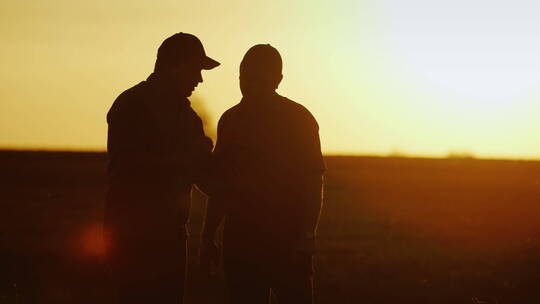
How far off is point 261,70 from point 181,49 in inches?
21.3

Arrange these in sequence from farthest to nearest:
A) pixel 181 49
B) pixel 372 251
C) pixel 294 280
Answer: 1. pixel 372 251
2. pixel 294 280
3. pixel 181 49

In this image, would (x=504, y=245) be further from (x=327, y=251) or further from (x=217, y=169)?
(x=217, y=169)

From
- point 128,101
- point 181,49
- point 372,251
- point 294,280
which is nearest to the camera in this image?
point 128,101

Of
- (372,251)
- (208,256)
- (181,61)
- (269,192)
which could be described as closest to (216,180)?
(269,192)

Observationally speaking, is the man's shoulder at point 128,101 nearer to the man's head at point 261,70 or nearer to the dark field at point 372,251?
Result: the man's head at point 261,70

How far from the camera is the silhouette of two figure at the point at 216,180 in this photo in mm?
5410

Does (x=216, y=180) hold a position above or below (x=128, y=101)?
below

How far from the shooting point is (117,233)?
17.7ft

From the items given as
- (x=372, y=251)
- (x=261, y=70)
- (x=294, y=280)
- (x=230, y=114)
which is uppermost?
(x=261, y=70)

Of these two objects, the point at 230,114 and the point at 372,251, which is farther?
the point at 372,251

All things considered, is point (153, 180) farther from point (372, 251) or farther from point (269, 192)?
point (372, 251)

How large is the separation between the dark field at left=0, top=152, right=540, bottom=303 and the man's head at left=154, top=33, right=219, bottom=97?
5.40 m

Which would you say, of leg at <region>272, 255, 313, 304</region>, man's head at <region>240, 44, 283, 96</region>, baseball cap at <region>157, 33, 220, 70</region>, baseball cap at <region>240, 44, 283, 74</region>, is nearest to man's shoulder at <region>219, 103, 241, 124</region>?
man's head at <region>240, 44, 283, 96</region>

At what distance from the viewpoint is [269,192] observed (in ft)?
18.8
